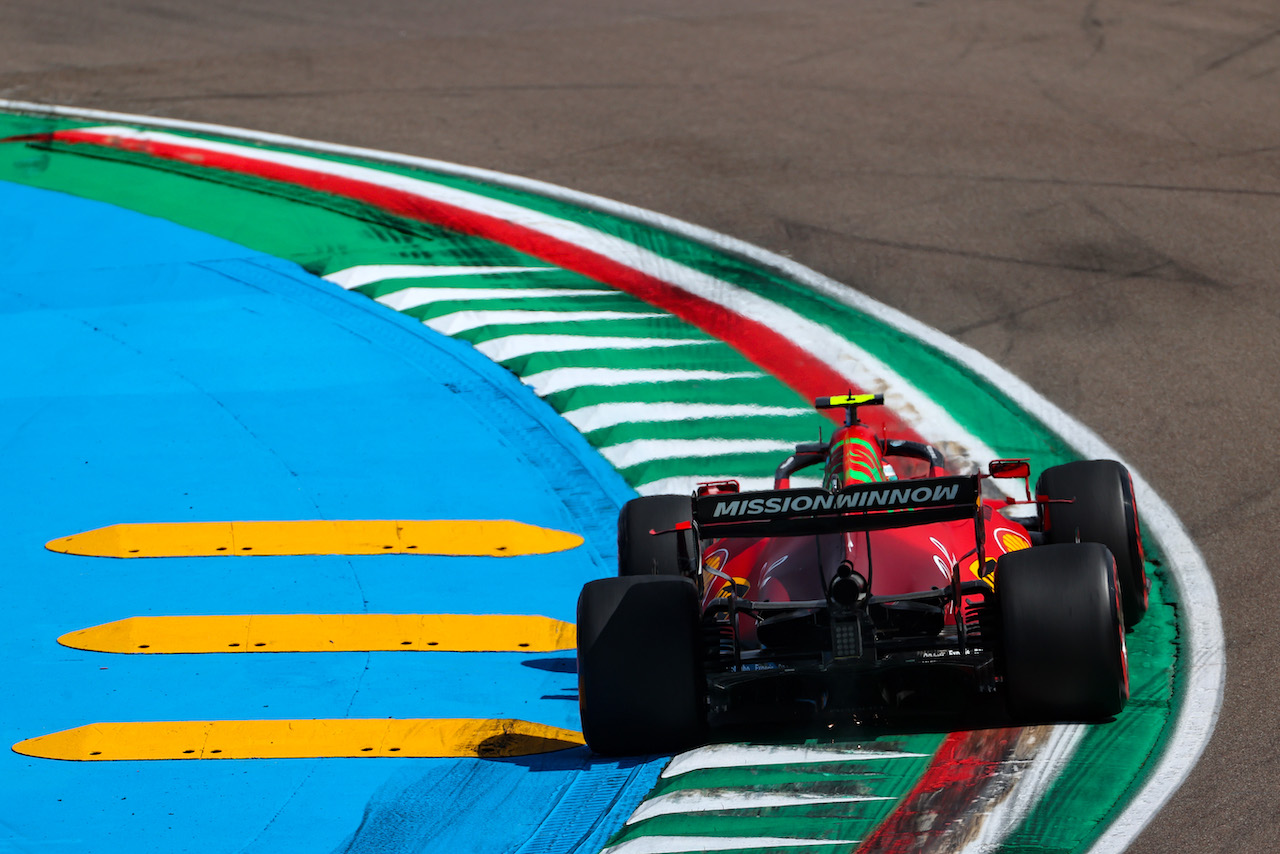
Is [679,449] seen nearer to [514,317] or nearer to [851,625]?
[514,317]

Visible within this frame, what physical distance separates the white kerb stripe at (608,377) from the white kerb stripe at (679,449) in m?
1.00

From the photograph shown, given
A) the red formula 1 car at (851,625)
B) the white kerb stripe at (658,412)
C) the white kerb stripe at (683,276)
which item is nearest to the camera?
the red formula 1 car at (851,625)

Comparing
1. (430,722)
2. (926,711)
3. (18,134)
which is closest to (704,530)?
(926,711)

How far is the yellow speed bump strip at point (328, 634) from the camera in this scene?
28.5 feet

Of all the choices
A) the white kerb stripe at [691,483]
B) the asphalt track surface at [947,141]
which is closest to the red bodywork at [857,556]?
the asphalt track surface at [947,141]

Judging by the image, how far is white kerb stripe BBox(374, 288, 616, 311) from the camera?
13586mm

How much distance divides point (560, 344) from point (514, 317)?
73 centimetres

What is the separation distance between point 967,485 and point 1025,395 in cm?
462

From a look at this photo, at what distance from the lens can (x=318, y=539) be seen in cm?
996

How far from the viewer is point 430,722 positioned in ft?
26.0

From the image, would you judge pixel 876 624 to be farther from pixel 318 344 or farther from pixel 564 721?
pixel 318 344

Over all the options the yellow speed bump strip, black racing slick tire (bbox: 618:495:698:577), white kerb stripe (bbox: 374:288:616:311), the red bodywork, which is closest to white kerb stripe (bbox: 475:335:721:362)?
white kerb stripe (bbox: 374:288:616:311)

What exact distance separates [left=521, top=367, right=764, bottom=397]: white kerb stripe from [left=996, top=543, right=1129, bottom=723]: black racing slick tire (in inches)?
214

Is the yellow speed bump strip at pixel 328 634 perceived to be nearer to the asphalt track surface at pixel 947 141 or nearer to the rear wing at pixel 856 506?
the rear wing at pixel 856 506
